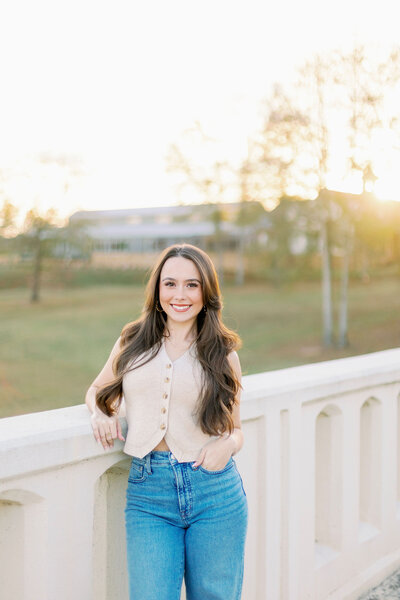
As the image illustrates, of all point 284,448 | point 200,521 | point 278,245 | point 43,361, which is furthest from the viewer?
point 278,245

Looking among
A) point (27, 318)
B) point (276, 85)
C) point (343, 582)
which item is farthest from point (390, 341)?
point (343, 582)

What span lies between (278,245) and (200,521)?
26034 millimetres

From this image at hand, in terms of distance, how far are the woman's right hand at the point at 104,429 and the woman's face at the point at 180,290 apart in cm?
45

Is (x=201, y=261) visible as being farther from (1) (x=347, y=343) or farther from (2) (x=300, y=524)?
(1) (x=347, y=343)

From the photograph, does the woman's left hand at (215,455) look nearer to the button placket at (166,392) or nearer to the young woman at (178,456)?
the young woman at (178,456)

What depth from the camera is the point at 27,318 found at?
3497 centimetres

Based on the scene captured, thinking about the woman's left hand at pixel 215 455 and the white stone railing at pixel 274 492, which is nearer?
the white stone railing at pixel 274 492

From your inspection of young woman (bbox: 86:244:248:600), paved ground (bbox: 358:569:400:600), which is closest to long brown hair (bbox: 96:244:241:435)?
young woman (bbox: 86:244:248:600)

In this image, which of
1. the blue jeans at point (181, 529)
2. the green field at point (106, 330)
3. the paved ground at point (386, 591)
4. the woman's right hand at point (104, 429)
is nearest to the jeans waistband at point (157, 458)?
the blue jeans at point (181, 529)

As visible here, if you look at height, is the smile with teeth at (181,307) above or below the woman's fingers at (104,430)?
above

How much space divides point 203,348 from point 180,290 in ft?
0.72

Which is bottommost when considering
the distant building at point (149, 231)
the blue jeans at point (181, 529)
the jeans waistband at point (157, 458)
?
the blue jeans at point (181, 529)

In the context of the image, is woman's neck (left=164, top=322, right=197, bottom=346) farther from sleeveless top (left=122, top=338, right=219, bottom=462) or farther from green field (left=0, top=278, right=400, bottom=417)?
green field (left=0, top=278, right=400, bottom=417)

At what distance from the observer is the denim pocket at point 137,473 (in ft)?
6.79
